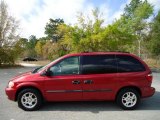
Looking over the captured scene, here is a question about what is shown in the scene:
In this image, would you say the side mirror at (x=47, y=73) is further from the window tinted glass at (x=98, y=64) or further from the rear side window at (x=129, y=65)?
the rear side window at (x=129, y=65)

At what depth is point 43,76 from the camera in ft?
25.5

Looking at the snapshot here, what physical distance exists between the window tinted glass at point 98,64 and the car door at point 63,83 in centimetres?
26

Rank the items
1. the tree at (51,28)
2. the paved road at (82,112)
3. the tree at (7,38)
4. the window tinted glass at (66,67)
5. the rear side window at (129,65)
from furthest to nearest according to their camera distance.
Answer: the tree at (51,28)
the tree at (7,38)
the rear side window at (129,65)
the window tinted glass at (66,67)
the paved road at (82,112)

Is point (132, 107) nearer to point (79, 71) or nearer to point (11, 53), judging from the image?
point (79, 71)

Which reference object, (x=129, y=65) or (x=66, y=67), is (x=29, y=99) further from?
(x=129, y=65)

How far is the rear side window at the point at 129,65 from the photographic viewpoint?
315 inches

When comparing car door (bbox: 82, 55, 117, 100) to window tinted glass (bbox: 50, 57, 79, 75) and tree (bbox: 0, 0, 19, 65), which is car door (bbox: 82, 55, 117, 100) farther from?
tree (bbox: 0, 0, 19, 65)

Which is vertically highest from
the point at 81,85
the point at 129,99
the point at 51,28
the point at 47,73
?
the point at 51,28

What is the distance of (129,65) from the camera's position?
804cm

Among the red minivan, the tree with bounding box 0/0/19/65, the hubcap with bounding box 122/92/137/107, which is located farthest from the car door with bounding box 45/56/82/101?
the tree with bounding box 0/0/19/65

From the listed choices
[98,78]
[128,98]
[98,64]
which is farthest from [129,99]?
[98,64]

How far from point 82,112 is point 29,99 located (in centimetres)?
162

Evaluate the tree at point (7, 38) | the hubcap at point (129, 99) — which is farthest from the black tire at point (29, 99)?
the tree at point (7, 38)

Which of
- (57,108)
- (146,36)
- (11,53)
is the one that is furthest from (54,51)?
(57,108)
